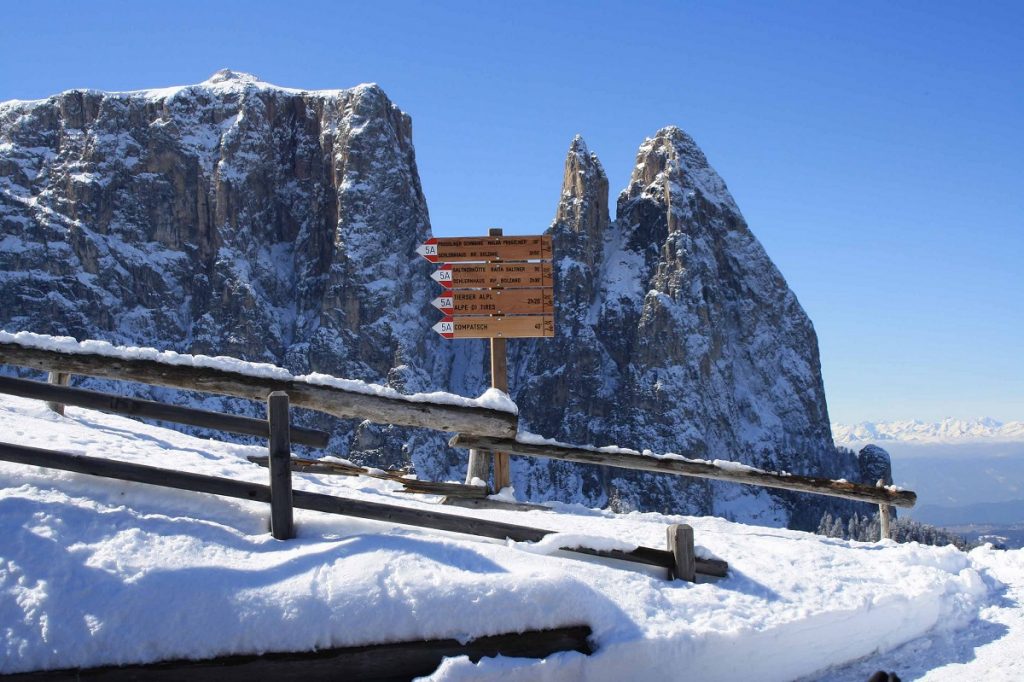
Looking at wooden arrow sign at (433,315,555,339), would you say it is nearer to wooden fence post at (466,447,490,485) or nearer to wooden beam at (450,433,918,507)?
wooden fence post at (466,447,490,485)

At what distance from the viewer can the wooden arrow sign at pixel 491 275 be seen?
10.9 metres

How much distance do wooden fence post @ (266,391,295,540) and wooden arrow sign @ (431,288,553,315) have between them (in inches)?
213

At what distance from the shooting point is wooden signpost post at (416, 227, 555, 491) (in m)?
10.8

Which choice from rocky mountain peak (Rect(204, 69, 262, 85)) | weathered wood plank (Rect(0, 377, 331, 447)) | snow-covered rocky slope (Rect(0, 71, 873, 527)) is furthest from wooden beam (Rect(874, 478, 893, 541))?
rocky mountain peak (Rect(204, 69, 262, 85))

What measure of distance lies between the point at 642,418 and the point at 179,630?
14959cm

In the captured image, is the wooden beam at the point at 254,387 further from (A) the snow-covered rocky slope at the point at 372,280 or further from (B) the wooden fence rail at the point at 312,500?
(A) the snow-covered rocky slope at the point at 372,280

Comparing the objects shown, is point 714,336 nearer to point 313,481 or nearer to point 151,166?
point 151,166

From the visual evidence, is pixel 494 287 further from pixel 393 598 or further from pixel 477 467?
pixel 393 598

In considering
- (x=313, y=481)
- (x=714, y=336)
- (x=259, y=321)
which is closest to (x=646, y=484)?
(x=714, y=336)

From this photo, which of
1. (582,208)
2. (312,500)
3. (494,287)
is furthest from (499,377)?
(582,208)

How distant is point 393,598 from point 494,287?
6344 mm

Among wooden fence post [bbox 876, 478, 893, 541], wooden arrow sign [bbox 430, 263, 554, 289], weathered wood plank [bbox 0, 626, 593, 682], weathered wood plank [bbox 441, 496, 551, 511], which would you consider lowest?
wooden fence post [bbox 876, 478, 893, 541]

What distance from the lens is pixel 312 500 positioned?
5.78m

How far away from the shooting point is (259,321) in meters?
146
